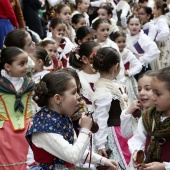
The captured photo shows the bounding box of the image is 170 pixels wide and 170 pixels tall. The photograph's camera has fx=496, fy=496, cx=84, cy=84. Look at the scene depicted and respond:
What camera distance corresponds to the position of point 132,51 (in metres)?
7.53

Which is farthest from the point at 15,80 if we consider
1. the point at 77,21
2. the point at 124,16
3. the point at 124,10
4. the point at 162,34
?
the point at 124,10

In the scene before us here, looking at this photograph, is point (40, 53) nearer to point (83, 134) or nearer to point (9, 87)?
point (9, 87)

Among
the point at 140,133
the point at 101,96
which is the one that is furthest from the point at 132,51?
the point at 140,133

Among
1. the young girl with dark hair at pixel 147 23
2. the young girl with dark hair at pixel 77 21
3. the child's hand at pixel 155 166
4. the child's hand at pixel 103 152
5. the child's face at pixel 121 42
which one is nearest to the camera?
the child's hand at pixel 155 166

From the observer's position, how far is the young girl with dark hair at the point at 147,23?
8.34 metres

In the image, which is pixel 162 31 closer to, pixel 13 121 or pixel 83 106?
A: pixel 13 121

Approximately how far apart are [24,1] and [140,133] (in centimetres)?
629

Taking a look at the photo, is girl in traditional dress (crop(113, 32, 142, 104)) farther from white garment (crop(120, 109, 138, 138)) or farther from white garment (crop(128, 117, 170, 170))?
white garment (crop(128, 117, 170, 170))

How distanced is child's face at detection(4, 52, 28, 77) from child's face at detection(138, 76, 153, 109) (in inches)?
47.8

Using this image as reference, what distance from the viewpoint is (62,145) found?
117 inches

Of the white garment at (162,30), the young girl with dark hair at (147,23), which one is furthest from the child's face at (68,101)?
the white garment at (162,30)

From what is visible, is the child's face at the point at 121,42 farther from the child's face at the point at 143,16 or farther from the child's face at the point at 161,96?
the child's face at the point at 161,96

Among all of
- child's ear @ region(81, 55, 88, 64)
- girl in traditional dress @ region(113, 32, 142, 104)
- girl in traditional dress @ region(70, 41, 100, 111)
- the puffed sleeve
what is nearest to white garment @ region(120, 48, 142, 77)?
girl in traditional dress @ region(113, 32, 142, 104)

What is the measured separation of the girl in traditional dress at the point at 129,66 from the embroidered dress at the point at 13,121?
253 centimetres
